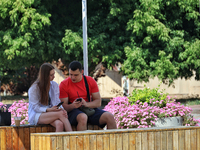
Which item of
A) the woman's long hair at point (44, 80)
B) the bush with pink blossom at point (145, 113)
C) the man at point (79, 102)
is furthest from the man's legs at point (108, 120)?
the bush with pink blossom at point (145, 113)

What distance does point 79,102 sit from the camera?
19.2ft

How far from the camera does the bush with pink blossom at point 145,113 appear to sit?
318 inches

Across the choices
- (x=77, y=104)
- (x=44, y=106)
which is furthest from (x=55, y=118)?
(x=77, y=104)

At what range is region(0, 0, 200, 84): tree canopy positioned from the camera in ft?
57.7

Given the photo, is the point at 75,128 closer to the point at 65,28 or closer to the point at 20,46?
the point at 20,46

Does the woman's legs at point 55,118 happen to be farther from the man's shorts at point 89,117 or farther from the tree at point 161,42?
the tree at point 161,42

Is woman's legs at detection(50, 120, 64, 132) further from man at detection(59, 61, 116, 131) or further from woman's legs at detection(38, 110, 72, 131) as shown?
man at detection(59, 61, 116, 131)

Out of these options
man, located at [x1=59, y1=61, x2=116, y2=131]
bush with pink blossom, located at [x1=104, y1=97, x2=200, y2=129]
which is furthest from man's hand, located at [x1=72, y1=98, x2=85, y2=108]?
bush with pink blossom, located at [x1=104, y1=97, x2=200, y2=129]

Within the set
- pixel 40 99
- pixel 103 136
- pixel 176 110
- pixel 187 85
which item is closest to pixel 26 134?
pixel 40 99

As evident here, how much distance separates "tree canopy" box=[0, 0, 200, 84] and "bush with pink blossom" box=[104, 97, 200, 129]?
9.51 m

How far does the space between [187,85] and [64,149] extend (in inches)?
996

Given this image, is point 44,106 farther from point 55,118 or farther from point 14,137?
point 14,137

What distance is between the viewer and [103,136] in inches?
184

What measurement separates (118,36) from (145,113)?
12431 mm
